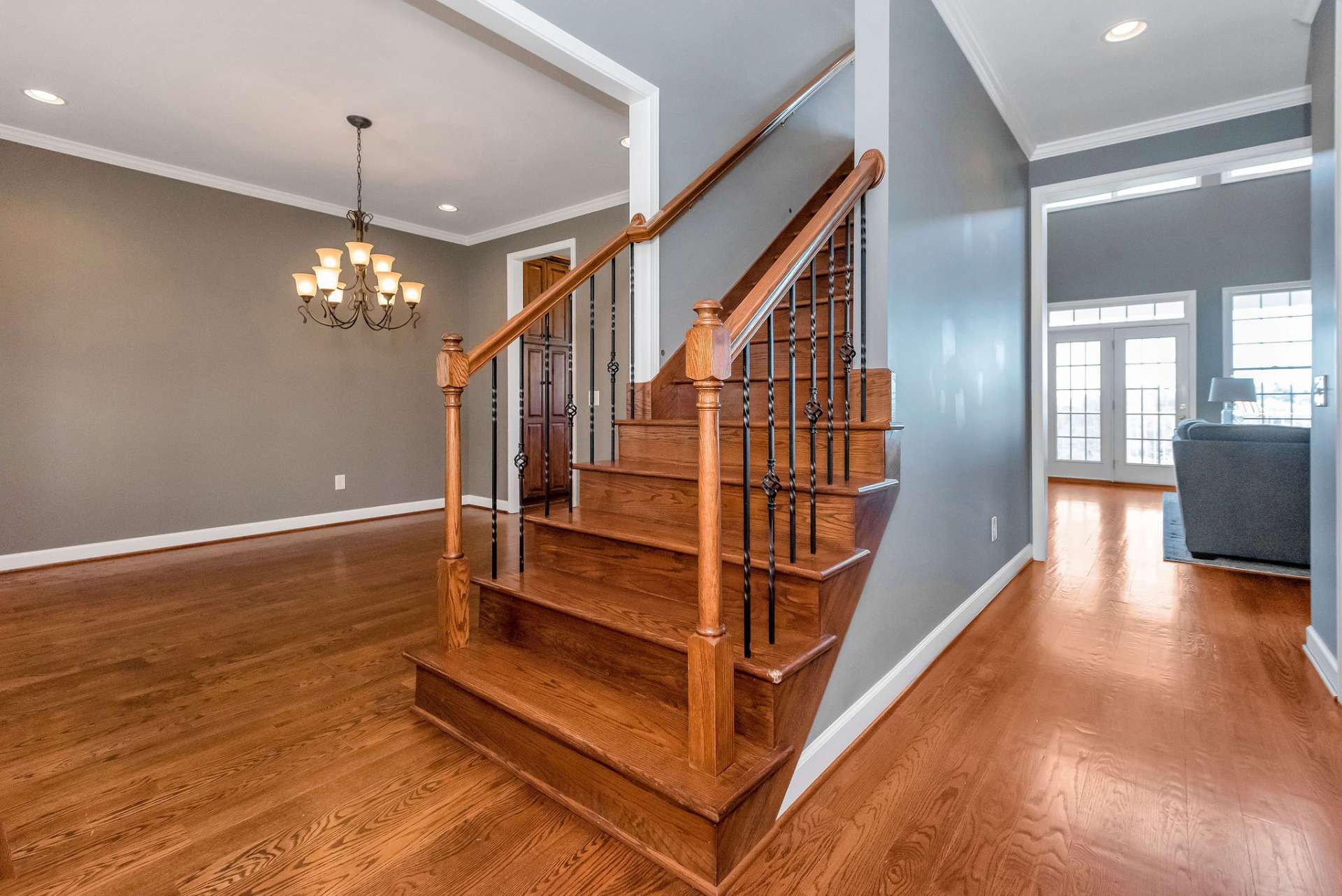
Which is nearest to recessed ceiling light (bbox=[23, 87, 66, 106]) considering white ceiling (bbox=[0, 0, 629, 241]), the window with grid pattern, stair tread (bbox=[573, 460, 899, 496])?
white ceiling (bbox=[0, 0, 629, 241])

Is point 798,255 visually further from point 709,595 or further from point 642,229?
point 642,229

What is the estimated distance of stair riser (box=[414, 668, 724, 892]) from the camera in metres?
1.33

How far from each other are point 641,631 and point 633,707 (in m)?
0.20

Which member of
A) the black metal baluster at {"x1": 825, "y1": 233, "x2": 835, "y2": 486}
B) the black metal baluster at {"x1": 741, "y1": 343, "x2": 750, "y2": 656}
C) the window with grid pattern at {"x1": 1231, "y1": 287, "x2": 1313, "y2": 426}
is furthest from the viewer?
the window with grid pattern at {"x1": 1231, "y1": 287, "x2": 1313, "y2": 426}

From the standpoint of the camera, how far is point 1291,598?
10.4 ft

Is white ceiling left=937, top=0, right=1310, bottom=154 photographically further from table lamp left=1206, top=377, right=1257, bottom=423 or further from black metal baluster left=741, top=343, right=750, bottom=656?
table lamp left=1206, top=377, right=1257, bottom=423

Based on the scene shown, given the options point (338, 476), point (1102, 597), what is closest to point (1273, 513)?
point (1102, 597)

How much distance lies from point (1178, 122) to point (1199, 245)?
197 inches

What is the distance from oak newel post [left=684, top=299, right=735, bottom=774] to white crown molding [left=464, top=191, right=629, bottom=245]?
3910 mm

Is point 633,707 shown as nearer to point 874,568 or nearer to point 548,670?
point 548,670

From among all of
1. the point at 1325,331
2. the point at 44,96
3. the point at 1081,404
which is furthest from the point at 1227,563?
the point at 44,96

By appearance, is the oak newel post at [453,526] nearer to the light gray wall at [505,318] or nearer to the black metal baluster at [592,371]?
the black metal baluster at [592,371]

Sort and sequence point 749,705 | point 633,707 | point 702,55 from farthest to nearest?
A: point 702,55 < point 633,707 < point 749,705

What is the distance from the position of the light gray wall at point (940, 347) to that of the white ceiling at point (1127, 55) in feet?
0.52
